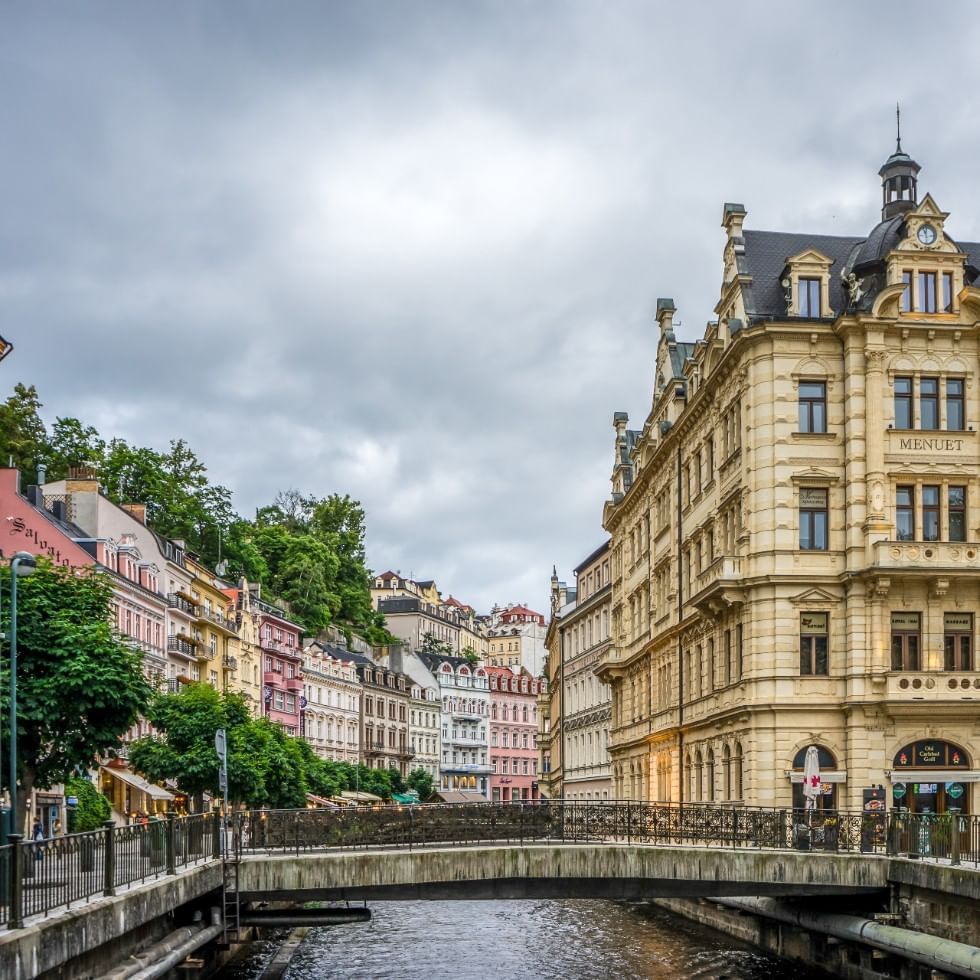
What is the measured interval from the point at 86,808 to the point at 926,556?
32.2 metres

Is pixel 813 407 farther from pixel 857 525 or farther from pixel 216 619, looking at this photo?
pixel 216 619

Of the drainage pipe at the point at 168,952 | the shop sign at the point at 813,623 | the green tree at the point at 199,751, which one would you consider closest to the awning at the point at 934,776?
the shop sign at the point at 813,623

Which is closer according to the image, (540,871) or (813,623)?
(540,871)

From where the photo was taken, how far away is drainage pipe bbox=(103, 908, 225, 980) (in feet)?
84.0

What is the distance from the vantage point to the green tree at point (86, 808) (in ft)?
193

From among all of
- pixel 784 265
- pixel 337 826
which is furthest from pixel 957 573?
pixel 337 826

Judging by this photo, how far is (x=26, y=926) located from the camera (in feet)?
65.3

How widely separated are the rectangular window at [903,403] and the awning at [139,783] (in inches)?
1422

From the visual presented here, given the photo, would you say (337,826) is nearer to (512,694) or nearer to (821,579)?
(821,579)

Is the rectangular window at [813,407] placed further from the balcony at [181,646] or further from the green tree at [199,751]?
the balcony at [181,646]

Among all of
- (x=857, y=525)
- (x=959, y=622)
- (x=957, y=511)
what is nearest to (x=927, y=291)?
(x=957, y=511)

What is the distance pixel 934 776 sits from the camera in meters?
47.6

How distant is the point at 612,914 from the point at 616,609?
1131 inches

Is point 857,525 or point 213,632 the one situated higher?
point 857,525
